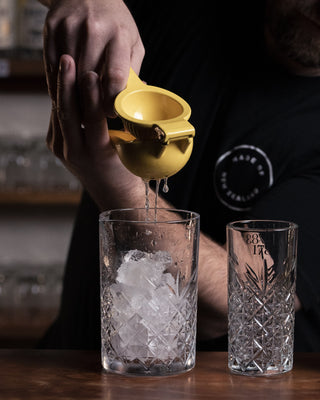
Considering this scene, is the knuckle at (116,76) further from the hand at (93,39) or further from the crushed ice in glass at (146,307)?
the crushed ice in glass at (146,307)

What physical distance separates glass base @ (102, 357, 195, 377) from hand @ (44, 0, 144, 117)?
38 cm

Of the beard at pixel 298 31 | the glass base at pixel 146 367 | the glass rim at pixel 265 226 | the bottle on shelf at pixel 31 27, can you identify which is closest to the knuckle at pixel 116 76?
the glass rim at pixel 265 226

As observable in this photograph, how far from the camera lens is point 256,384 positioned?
2.64 feet

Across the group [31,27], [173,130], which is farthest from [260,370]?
[31,27]

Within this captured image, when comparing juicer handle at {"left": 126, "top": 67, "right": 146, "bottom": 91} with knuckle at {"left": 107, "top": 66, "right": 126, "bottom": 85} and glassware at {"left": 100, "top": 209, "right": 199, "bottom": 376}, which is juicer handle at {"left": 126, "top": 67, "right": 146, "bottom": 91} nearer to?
knuckle at {"left": 107, "top": 66, "right": 126, "bottom": 85}

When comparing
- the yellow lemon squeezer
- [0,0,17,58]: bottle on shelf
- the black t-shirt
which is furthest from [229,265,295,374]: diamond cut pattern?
[0,0,17,58]: bottle on shelf

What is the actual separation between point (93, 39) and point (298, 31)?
0.62m

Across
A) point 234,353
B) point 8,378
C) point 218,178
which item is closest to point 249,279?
point 234,353

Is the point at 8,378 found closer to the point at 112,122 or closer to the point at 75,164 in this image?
the point at 75,164

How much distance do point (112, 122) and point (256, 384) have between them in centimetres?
82

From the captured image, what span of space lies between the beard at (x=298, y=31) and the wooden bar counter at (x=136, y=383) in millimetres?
774

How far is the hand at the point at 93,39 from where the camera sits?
39.5 inches

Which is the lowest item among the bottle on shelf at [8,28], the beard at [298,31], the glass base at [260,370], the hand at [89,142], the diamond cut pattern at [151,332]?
the glass base at [260,370]

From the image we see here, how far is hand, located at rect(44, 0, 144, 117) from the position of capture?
39.5 inches
